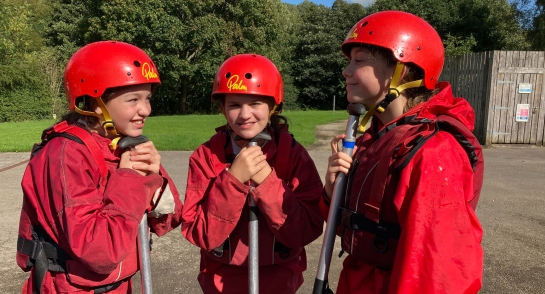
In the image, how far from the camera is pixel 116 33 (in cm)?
3672

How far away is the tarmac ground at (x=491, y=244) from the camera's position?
5.02 m

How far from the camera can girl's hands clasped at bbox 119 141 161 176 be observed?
259cm

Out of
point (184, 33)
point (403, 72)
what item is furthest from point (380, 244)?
point (184, 33)

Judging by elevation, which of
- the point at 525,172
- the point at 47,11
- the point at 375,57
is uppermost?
the point at 47,11

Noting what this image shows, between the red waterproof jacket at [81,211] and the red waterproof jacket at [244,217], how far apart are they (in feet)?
1.16

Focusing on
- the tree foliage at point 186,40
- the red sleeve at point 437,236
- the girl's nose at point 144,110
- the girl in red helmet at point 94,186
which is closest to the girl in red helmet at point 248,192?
the girl in red helmet at point 94,186

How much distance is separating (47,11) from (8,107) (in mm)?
25105

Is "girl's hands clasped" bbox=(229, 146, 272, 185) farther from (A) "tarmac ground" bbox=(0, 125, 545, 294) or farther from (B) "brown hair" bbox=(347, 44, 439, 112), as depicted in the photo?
(A) "tarmac ground" bbox=(0, 125, 545, 294)

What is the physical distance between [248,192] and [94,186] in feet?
2.96

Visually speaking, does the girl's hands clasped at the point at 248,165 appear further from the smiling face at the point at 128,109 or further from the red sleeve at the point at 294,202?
the smiling face at the point at 128,109

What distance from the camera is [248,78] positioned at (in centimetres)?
296

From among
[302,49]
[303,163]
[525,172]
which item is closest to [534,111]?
[525,172]

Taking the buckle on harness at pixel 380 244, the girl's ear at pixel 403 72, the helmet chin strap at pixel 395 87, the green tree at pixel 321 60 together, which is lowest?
the buckle on harness at pixel 380 244

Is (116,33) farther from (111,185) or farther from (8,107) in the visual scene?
(111,185)
